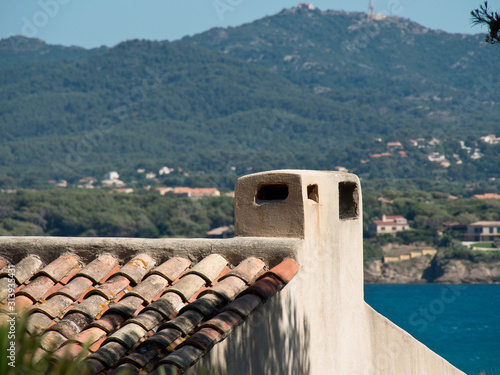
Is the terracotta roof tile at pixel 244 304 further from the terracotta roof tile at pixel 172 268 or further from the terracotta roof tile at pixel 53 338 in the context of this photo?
the terracotta roof tile at pixel 53 338

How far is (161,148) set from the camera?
502 ft

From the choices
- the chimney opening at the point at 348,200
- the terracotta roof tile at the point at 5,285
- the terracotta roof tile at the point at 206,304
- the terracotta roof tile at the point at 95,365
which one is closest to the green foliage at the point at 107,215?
the chimney opening at the point at 348,200

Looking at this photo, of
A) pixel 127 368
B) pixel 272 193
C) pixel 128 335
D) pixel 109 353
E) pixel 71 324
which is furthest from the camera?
pixel 272 193

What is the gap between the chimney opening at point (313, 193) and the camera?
3.70 m

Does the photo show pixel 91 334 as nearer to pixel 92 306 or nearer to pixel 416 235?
pixel 92 306

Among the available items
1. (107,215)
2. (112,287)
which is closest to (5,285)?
(112,287)

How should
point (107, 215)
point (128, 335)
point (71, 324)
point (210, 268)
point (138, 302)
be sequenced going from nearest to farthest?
point (128, 335)
point (71, 324)
point (138, 302)
point (210, 268)
point (107, 215)

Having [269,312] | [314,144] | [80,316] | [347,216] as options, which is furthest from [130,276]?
[314,144]

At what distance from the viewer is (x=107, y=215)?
6756 centimetres

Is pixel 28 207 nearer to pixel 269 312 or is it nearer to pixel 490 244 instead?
pixel 490 244

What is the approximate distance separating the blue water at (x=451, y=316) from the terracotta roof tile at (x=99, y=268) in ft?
115

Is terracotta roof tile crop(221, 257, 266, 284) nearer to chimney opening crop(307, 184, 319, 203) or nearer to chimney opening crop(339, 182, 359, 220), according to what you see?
chimney opening crop(307, 184, 319, 203)

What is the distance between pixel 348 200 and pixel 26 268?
85.3 inches

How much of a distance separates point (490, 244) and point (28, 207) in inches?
2037
